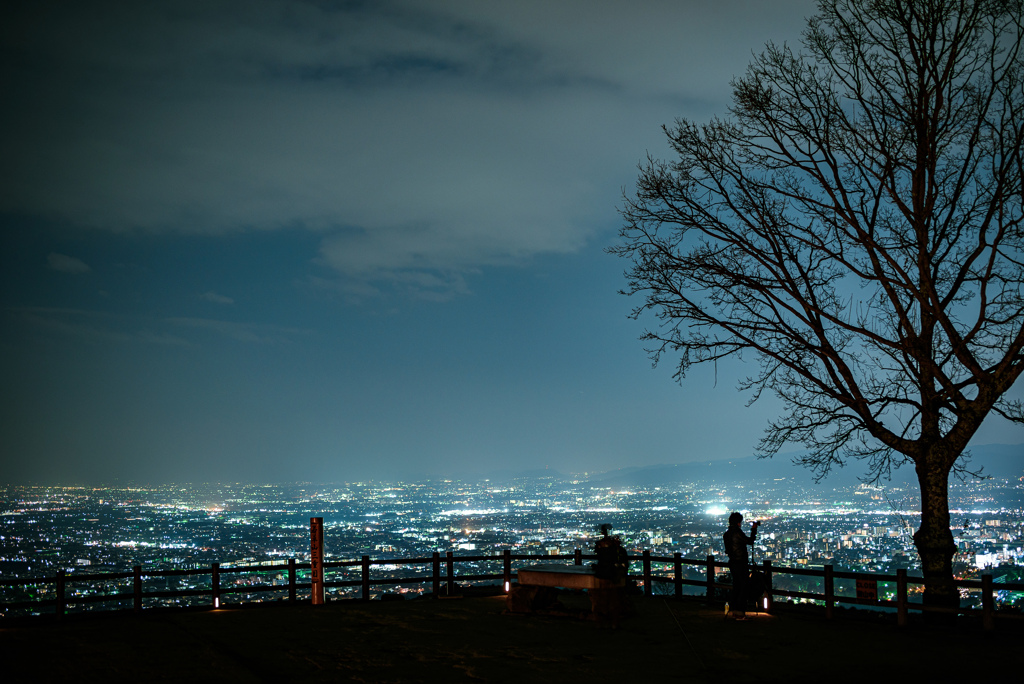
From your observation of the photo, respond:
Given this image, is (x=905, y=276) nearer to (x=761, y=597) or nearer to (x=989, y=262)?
(x=989, y=262)

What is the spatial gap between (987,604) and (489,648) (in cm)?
762

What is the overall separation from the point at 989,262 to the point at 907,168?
2.57m

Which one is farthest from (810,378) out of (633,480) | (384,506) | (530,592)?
(633,480)

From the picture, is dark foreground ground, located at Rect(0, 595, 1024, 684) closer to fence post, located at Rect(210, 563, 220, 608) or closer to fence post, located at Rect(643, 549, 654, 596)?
fence post, located at Rect(210, 563, 220, 608)

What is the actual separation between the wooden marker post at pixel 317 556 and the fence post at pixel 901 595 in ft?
34.9

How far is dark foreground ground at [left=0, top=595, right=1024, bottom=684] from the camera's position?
899 cm

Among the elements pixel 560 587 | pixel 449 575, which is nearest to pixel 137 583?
pixel 449 575

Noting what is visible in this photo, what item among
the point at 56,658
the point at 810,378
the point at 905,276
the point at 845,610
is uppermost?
the point at 905,276

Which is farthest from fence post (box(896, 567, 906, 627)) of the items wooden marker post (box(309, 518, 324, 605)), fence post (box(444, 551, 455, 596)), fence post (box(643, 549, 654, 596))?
wooden marker post (box(309, 518, 324, 605))

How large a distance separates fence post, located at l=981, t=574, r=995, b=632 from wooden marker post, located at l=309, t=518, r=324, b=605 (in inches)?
459

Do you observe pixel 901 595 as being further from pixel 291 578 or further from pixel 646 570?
pixel 291 578

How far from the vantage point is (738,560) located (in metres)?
13.3

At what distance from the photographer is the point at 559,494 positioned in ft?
344

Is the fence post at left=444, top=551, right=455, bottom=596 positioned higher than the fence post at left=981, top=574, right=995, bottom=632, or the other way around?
the fence post at left=981, top=574, right=995, bottom=632
